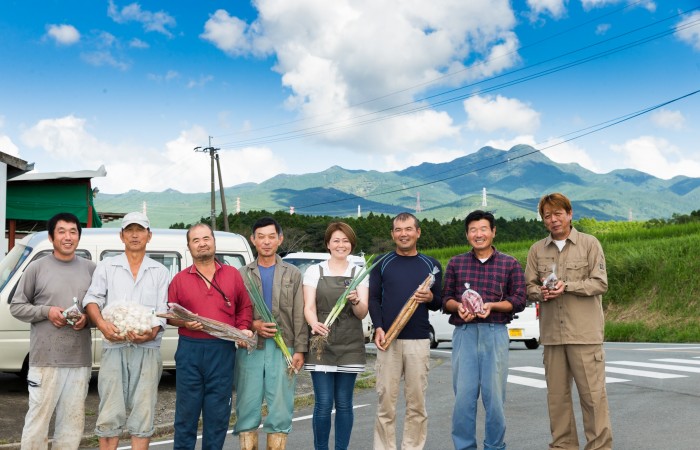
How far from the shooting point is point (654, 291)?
3097 cm

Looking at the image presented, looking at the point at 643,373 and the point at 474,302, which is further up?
the point at 474,302

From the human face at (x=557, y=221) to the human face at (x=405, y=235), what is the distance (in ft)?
3.68

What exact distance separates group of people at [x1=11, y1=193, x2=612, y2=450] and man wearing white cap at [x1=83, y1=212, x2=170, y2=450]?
0.01m

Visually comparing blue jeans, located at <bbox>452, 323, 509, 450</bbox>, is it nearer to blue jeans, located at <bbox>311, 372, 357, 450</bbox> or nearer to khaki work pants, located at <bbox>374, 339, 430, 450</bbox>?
khaki work pants, located at <bbox>374, 339, 430, 450</bbox>

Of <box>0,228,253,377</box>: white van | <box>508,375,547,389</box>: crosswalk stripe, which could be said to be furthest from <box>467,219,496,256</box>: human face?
<box>508,375,547,389</box>: crosswalk stripe

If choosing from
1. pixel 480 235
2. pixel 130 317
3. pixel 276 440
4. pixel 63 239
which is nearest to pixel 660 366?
pixel 480 235

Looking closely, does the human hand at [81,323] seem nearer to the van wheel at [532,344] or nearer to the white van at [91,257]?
the white van at [91,257]

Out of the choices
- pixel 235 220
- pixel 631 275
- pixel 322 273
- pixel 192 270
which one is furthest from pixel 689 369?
pixel 235 220

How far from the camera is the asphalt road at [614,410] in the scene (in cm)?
749

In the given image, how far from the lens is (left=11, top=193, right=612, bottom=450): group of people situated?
580cm

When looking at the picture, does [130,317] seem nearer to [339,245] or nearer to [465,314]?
[339,245]

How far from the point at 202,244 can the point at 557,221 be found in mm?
2959

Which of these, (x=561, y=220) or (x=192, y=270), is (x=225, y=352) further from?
(x=561, y=220)

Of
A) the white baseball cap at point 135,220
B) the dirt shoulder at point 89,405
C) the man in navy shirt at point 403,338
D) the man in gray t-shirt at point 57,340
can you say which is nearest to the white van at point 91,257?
the dirt shoulder at point 89,405
